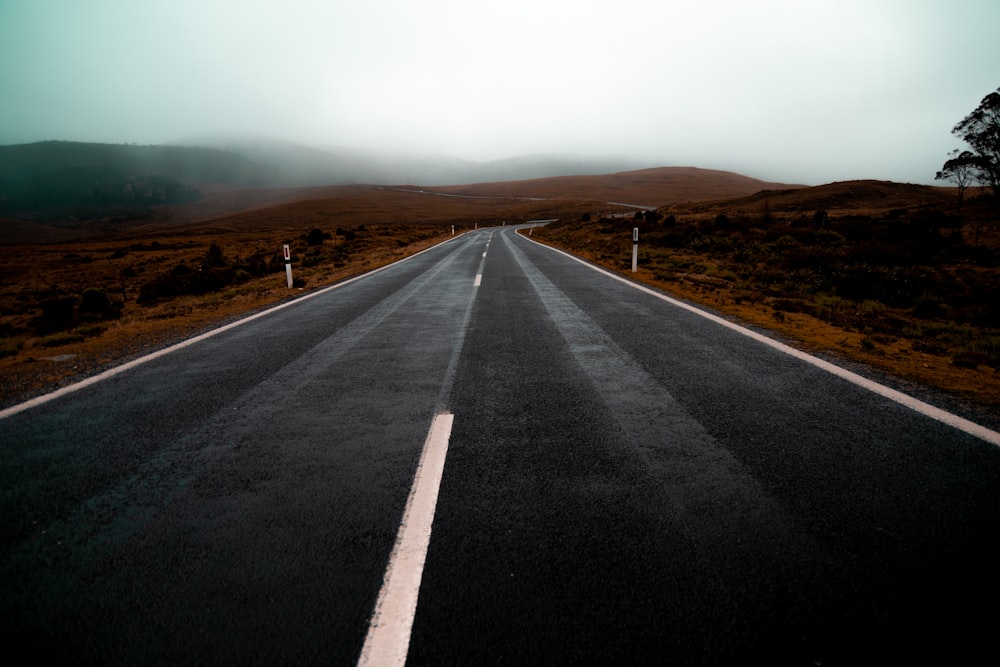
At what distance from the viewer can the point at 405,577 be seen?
83.3 inches

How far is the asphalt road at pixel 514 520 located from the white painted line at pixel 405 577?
52 mm

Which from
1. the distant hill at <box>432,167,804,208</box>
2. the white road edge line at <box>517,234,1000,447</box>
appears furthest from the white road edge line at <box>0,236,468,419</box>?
the distant hill at <box>432,167,804,208</box>

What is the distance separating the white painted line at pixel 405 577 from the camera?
1.76 m

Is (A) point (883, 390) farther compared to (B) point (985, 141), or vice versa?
(B) point (985, 141)

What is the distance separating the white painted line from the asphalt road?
0.05 meters

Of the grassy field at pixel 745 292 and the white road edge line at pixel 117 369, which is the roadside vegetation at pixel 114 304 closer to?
the grassy field at pixel 745 292

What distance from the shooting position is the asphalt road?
1.83 m

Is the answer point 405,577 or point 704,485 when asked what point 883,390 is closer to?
point 704,485

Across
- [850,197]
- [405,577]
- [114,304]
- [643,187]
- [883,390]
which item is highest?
[643,187]

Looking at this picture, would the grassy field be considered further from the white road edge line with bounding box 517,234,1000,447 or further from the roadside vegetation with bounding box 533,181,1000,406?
the white road edge line with bounding box 517,234,1000,447

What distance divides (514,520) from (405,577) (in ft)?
2.12

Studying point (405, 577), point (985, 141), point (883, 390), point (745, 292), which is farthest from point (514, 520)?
point (985, 141)

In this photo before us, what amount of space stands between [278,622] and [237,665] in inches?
7.8

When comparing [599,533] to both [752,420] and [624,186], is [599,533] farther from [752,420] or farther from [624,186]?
[624,186]
